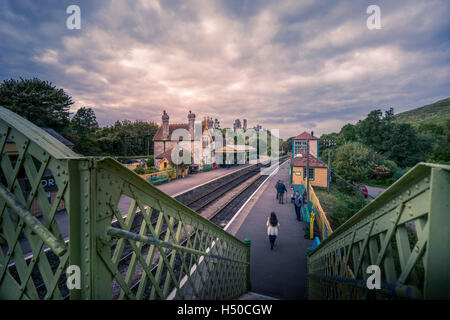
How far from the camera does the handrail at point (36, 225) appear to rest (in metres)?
1.19

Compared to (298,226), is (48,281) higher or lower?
higher

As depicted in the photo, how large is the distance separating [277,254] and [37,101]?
36.4m

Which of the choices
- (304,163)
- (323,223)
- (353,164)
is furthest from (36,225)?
(353,164)

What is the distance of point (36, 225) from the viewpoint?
1.28 meters

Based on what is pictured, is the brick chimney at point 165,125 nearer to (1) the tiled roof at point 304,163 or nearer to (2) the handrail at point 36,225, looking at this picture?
(1) the tiled roof at point 304,163

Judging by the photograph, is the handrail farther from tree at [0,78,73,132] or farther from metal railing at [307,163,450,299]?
tree at [0,78,73,132]

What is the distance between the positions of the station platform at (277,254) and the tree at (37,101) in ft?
103

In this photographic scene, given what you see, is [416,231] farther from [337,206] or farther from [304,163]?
[304,163]

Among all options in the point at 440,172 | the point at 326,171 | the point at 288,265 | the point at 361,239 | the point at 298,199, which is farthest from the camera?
the point at 326,171

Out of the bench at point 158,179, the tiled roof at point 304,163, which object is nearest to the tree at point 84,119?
the bench at point 158,179
